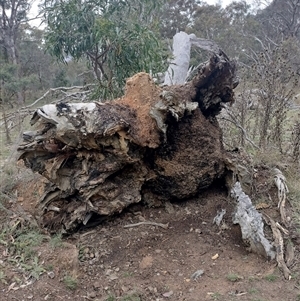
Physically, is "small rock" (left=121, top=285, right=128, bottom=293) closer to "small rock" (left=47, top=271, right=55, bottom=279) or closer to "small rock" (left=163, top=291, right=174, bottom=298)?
"small rock" (left=163, top=291, right=174, bottom=298)

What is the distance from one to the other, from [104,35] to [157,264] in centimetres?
251

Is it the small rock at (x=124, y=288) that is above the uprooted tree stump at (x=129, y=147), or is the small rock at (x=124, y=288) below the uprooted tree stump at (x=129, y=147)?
below

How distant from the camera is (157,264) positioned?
3.02 metres

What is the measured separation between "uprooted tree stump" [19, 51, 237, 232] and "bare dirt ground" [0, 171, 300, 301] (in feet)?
0.65

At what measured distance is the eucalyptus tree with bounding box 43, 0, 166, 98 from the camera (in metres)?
4.36

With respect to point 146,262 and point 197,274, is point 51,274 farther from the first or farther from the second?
point 197,274

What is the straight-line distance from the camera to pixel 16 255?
10.5 ft

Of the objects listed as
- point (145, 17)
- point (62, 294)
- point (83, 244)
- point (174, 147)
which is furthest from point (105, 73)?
point (62, 294)

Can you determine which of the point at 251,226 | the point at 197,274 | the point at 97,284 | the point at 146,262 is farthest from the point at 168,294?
the point at 251,226

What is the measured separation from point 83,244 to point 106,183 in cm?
54

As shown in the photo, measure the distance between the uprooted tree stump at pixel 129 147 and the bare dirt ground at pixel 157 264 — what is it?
0.20m

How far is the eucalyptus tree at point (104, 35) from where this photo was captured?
4359 mm

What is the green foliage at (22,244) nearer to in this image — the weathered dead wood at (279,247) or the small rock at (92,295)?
the small rock at (92,295)

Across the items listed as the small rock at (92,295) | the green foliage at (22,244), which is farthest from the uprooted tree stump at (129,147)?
the small rock at (92,295)
